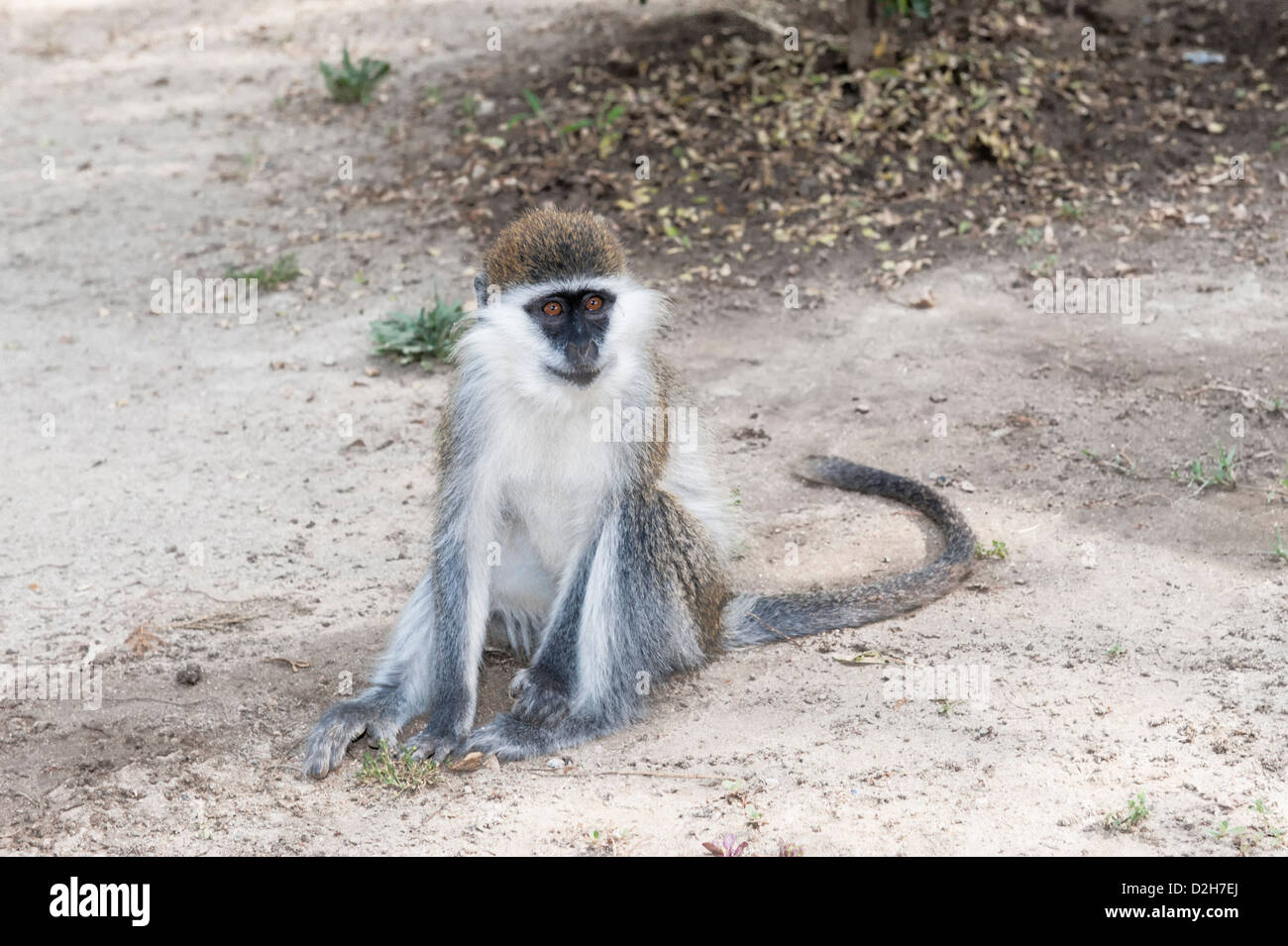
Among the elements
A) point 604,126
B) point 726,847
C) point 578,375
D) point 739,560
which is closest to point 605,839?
point 726,847

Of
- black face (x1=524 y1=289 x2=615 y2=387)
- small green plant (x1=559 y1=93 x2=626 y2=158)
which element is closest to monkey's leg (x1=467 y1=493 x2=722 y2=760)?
black face (x1=524 y1=289 x2=615 y2=387)

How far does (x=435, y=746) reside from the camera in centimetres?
466

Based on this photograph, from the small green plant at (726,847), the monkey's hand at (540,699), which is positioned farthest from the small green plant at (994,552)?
the small green plant at (726,847)

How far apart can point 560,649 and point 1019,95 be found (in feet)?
21.2

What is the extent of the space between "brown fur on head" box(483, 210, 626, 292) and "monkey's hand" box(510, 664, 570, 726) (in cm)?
141

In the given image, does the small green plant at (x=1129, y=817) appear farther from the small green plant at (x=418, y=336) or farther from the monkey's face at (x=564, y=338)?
the small green plant at (x=418, y=336)

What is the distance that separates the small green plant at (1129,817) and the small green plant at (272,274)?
22.2 feet

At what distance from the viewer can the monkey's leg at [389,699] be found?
4613 mm

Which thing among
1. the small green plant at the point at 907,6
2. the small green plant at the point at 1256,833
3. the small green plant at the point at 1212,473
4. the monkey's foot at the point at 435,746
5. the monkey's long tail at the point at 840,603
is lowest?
the monkey's foot at the point at 435,746

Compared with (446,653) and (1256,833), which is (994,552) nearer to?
(1256,833)

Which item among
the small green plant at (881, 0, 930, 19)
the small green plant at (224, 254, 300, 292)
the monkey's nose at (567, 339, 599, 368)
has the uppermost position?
the small green plant at (881, 0, 930, 19)

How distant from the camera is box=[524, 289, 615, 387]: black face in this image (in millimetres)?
4496

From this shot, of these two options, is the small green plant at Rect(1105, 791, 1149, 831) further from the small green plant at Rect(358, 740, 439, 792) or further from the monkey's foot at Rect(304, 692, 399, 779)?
the monkey's foot at Rect(304, 692, 399, 779)

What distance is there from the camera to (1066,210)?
28.7 ft
